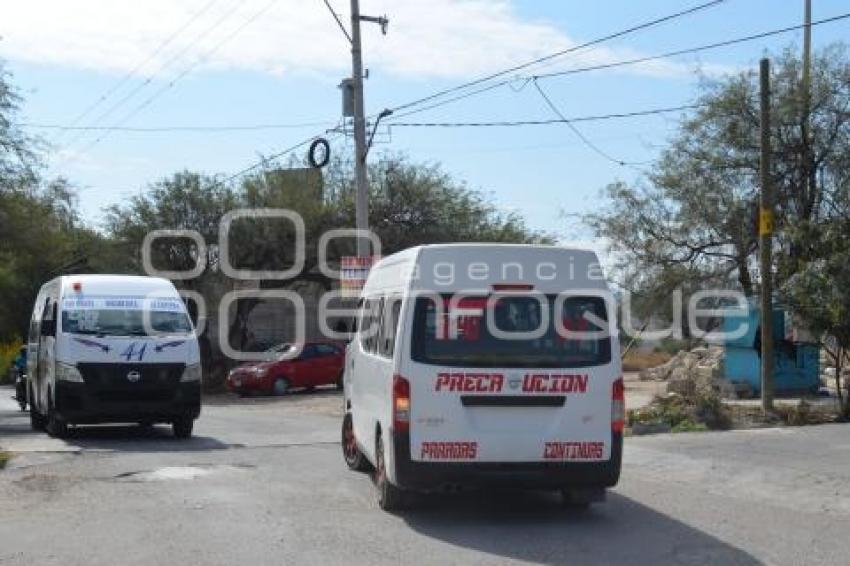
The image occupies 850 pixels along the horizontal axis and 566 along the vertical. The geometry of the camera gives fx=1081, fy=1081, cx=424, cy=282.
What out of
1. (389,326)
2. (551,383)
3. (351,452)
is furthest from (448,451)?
(351,452)

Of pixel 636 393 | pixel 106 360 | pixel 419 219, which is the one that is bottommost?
pixel 636 393

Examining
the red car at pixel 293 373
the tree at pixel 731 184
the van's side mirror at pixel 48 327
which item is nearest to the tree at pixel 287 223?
the red car at pixel 293 373

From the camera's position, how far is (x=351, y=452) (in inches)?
487

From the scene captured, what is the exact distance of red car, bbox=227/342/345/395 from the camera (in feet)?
105

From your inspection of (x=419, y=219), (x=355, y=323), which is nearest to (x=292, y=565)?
(x=355, y=323)

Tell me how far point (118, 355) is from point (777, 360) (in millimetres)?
12909

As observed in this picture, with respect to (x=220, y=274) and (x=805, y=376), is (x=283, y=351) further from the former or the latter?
(x=805, y=376)

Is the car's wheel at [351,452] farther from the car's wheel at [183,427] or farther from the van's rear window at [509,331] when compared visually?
the car's wheel at [183,427]

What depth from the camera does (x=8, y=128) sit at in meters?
22.6

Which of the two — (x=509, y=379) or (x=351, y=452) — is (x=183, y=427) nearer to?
(x=351, y=452)

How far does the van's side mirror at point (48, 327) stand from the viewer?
15.9 metres

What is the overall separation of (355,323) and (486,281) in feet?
10.6

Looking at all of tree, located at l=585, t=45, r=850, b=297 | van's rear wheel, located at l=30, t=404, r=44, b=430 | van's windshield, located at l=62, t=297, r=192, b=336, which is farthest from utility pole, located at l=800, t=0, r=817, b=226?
van's rear wheel, located at l=30, t=404, r=44, b=430

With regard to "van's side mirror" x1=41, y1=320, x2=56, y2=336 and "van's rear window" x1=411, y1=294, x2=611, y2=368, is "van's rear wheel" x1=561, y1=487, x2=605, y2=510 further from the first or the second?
"van's side mirror" x1=41, y1=320, x2=56, y2=336
